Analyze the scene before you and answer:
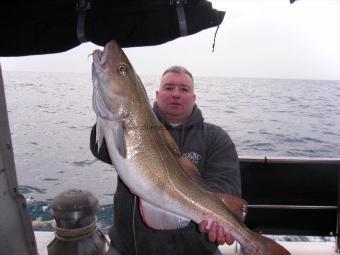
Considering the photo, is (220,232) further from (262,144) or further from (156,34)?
(262,144)

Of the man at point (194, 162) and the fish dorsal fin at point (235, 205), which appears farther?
the man at point (194, 162)

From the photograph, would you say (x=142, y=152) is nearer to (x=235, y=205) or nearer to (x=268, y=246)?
(x=235, y=205)

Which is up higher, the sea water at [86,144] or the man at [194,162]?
the man at [194,162]

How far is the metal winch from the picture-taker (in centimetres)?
390

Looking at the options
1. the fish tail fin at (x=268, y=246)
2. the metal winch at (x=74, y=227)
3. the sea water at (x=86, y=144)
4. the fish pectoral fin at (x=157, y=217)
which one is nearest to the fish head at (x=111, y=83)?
the fish pectoral fin at (x=157, y=217)

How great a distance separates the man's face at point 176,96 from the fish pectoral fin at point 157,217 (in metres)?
1.41

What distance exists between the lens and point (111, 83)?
2240 millimetres

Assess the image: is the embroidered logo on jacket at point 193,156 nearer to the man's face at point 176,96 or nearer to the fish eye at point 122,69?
the man's face at point 176,96

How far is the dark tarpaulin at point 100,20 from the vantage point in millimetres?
2322

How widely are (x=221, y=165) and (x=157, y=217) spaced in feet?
3.43

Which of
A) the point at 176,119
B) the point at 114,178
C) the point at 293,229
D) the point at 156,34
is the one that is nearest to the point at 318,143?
the point at 114,178

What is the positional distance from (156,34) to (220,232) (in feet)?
5.19

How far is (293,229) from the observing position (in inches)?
187

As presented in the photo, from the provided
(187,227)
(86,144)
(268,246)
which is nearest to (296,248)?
(187,227)
